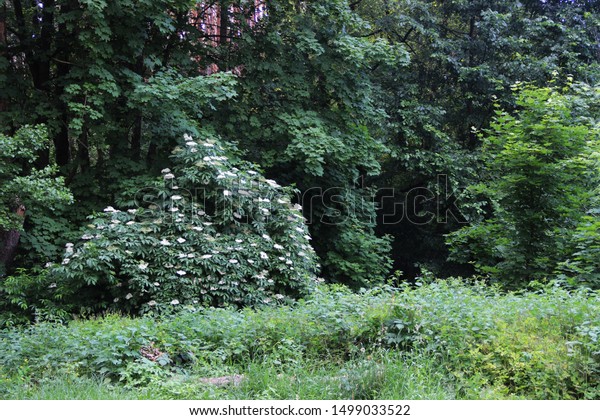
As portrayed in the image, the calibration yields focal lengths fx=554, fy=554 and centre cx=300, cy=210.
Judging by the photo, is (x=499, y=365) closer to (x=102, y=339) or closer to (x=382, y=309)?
(x=382, y=309)

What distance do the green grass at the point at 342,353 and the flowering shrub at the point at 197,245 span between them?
2.02 meters

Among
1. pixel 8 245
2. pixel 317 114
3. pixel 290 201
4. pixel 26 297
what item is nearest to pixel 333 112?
pixel 317 114

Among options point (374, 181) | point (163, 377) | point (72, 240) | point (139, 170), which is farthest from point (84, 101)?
point (374, 181)

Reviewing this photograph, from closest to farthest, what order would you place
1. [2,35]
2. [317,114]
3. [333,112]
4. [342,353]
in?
[342,353] → [2,35] → [317,114] → [333,112]

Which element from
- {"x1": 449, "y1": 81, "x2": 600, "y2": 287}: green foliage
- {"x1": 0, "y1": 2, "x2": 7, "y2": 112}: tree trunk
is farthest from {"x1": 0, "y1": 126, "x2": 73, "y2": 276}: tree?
{"x1": 449, "y1": 81, "x2": 600, "y2": 287}: green foliage

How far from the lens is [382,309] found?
18.8 ft

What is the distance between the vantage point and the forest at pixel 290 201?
500 centimetres

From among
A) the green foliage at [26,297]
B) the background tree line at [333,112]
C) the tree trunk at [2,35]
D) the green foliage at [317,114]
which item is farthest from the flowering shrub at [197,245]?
the tree trunk at [2,35]

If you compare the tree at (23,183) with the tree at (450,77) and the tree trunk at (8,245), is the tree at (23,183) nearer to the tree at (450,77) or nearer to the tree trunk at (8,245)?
the tree trunk at (8,245)

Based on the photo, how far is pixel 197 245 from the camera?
8852mm

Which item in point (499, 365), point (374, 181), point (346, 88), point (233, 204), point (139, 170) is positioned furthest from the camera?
point (374, 181)

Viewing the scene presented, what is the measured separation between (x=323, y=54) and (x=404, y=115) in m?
3.28

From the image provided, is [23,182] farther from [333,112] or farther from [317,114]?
[333,112]

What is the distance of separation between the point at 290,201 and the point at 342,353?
555 cm
